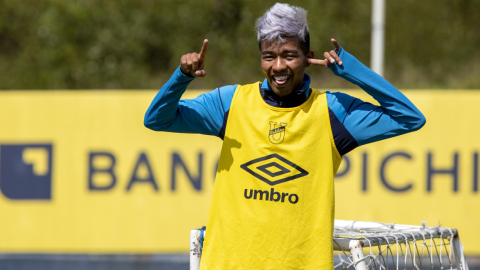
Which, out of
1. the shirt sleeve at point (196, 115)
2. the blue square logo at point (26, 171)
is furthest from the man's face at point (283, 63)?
the blue square logo at point (26, 171)

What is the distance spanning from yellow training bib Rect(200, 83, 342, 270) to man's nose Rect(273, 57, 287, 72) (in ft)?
0.54

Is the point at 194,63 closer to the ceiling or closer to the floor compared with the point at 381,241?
closer to the ceiling

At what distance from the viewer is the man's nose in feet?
6.70

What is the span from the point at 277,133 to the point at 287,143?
0.18 feet

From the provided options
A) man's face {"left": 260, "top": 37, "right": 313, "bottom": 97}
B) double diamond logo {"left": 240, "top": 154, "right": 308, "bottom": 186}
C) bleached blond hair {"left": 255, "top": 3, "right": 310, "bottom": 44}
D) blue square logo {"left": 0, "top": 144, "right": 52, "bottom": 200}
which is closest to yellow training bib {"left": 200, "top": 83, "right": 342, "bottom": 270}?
double diamond logo {"left": 240, "top": 154, "right": 308, "bottom": 186}

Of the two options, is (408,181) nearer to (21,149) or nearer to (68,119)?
(68,119)

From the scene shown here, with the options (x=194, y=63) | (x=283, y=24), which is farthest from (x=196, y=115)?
(x=283, y=24)

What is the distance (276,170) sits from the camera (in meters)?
2.07

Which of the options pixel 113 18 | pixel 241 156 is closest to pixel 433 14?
pixel 113 18

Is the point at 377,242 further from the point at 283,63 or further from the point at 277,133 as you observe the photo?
the point at 283,63

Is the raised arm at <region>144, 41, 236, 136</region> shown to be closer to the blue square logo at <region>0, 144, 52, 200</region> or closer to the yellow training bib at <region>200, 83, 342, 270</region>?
the yellow training bib at <region>200, 83, 342, 270</region>

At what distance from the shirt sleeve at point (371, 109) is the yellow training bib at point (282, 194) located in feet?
0.29

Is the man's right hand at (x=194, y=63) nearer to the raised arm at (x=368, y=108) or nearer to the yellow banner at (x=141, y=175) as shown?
the raised arm at (x=368, y=108)

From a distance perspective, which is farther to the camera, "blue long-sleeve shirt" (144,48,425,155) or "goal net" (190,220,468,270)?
"goal net" (190,220,468,270)
